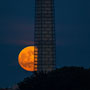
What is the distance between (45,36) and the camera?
279 ft

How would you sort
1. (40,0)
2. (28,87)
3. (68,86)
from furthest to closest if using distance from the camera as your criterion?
(40,0) → (28,87) → (68,86)

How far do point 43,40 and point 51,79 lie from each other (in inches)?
2059

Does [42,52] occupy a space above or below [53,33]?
below

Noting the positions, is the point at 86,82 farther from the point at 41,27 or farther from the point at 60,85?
the point at 41,27

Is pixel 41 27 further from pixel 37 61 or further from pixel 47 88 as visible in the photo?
pixel 47 88

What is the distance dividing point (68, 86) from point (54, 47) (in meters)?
53.6

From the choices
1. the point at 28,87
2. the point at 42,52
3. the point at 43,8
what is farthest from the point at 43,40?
the point at 28,87

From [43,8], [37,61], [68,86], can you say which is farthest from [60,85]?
[43,8]

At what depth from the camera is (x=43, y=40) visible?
8450 centimetres

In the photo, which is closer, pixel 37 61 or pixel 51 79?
pixel 51 79

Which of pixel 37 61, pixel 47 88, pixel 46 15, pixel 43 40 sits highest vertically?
pixel 46 15

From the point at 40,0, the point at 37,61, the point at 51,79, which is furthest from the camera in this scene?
the point at 40,0

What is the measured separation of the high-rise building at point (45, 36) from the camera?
270 feet

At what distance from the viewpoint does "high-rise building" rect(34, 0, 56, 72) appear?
270ft
